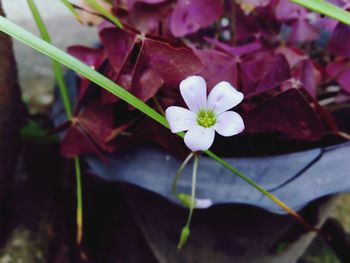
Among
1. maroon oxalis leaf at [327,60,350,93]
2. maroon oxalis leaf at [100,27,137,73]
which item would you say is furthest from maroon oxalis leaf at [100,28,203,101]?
maroon oxalis leaf at [327,60,350,93]

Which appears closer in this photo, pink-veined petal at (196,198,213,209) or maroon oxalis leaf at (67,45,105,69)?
pink-veined petal at (196,198,213,209)

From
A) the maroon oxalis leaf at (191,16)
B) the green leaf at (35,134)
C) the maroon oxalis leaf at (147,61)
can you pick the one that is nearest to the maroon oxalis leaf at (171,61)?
the maroon oxalis leaf at (147,61)

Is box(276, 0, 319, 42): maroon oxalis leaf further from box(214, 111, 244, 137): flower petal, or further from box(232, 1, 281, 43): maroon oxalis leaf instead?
box(214, 111, 244, 137): flower petal

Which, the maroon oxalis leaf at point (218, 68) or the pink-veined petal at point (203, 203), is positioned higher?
the maroon oxalis leaf at point (218, 68)

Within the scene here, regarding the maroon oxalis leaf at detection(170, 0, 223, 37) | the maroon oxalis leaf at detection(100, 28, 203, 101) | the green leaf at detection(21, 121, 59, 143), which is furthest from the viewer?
the green leaf at detection(21, 121, 59, 143)

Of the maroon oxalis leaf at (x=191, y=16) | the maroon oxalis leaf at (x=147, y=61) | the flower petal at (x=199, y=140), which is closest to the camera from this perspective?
the flower petal at (x=199, y=140)

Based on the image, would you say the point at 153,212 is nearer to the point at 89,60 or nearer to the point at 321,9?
the point at 89,60

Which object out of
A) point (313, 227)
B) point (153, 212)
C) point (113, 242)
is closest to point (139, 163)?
point (153, 212)

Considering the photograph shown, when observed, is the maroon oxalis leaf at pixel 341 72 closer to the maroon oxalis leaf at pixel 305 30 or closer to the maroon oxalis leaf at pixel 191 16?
the maroon oxalis leaf at pixel 305 30
